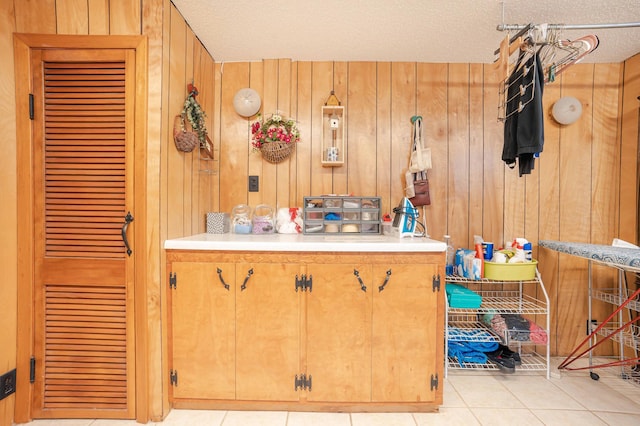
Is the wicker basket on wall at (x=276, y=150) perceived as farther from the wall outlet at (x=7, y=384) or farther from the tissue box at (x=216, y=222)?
the wall outlet at (x=7, y=384)

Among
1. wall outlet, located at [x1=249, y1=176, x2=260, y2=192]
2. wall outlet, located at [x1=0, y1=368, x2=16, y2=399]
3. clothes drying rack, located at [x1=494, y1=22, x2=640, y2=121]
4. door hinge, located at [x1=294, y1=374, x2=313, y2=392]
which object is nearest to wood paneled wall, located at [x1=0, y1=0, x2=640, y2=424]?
wall outlet, located at [x1=249, y1=176, x2=260, y2=192]

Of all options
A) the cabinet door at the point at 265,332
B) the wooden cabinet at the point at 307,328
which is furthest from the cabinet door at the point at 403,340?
the cabinet door at the point at 265,332

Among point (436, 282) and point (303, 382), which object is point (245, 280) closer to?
point (303, 382)

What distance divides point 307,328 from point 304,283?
0.27 meters

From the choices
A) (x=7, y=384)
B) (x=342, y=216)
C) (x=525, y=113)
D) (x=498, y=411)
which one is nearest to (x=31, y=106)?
(x=7, y=384)

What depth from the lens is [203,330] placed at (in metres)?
1.77

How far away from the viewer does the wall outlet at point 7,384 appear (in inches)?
62.6

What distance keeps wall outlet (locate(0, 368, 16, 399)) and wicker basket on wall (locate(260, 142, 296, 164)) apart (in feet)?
6.61

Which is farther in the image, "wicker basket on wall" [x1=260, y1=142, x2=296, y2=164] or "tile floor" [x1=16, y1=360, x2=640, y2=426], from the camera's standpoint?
"wicker basket on wall" [x1=260, y1=142, x2=296, y2=164]

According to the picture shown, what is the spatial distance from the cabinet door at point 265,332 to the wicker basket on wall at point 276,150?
1.00 m

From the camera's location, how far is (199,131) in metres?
2.06

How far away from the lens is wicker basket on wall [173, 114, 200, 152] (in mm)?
1853

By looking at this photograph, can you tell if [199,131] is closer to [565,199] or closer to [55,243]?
[55,243]

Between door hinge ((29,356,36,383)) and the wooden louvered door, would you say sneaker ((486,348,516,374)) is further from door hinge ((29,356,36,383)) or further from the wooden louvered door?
door hinge ((29,356,36,383))
